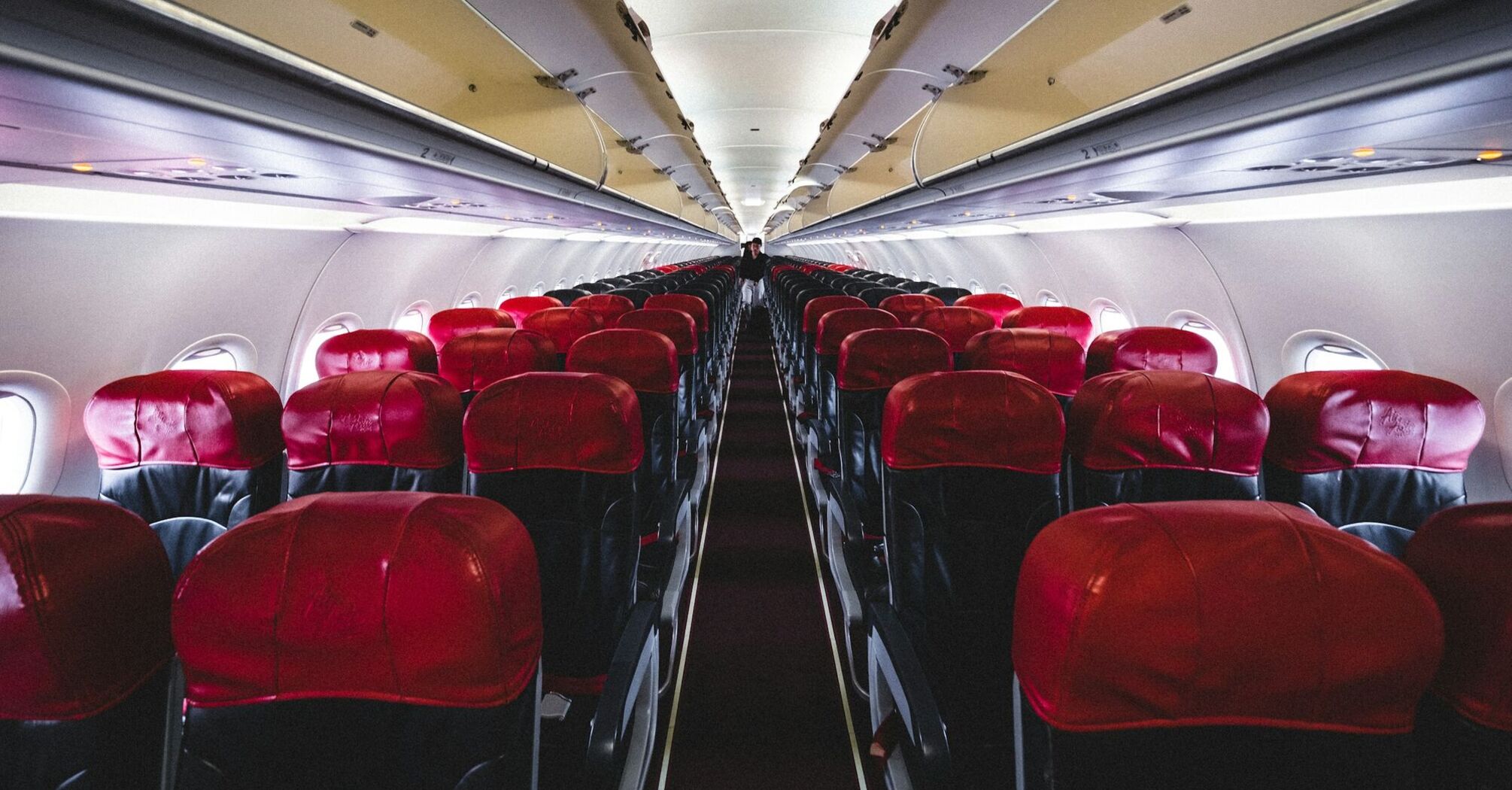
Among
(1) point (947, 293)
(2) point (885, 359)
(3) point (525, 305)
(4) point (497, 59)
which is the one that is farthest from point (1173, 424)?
(1) point (947, 293)

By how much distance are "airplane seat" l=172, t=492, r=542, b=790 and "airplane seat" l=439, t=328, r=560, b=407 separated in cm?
284

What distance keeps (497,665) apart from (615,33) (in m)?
3.82

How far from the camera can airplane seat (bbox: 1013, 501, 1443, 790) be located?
93 cm

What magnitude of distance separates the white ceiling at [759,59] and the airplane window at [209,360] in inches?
145

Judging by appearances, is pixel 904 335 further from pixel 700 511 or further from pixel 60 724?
pixel 60 724

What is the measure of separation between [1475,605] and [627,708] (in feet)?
6.14

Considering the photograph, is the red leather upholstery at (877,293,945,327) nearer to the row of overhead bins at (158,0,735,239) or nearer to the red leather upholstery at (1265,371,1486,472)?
the row of overhead bins at (158,0,735,239)

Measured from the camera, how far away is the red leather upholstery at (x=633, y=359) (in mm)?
3711

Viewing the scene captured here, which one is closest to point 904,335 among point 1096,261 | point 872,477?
point 872,477

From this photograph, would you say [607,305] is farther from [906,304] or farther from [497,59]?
[906,304]

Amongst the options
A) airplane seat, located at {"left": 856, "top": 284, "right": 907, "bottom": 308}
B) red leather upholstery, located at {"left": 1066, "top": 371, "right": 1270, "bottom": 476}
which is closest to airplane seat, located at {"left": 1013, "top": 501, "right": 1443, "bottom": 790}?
red leather upholstery, located at {"left": 1066, "top": 371, "right": 1270, "bottom": 476}

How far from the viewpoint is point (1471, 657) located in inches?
39.3

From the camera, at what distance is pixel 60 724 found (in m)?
1.04

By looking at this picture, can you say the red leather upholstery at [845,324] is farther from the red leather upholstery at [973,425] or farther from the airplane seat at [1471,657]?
the airplane seat at [1471,657]
